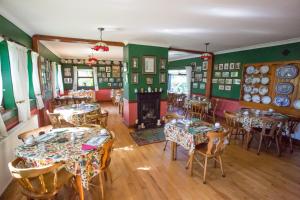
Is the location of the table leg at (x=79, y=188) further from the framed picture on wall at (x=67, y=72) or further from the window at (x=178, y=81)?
the framed picture on wall at (x=67, y=72)

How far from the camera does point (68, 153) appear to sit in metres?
1.76

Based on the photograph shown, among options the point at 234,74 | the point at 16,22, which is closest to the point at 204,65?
the point at 234,74

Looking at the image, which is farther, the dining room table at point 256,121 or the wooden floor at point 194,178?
the dining room table at point 256,121

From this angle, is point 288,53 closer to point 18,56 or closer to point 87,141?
point 87,141

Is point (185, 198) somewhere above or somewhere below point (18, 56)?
below

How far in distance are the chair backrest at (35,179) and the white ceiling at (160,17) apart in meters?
2.08

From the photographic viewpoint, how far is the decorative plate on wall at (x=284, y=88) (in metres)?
4.16

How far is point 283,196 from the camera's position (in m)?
2.19

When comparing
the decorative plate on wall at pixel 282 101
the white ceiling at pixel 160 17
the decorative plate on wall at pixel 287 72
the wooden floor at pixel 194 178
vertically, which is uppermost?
the white ceiling at pixel 160 17

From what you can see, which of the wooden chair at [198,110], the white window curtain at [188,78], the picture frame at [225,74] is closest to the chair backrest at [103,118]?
the wooden chair at [198,110]

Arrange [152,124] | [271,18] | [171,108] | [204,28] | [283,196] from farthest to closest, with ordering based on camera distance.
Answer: [171,108] < [152,124] < [204,28] < [271,18] < [283,196]

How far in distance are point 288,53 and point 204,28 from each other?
2666 mm

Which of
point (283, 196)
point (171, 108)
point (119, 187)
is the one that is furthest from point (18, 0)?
point (171, 108)

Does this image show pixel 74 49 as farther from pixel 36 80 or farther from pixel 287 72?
pixel 287 72
